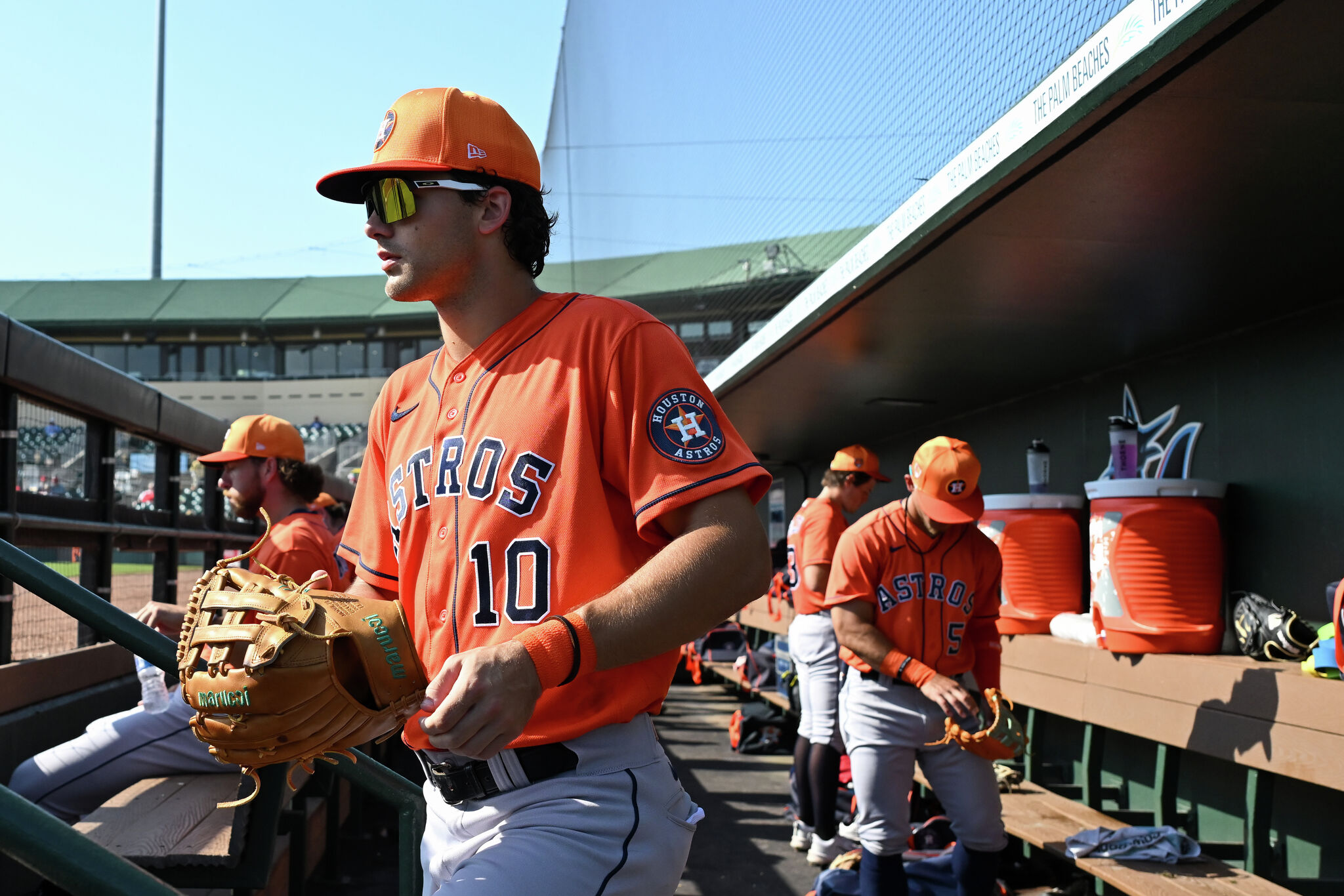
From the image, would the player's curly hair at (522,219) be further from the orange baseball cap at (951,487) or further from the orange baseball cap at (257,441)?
the orange baseball cap at (257,441)

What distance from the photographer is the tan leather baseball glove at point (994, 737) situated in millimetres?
3674

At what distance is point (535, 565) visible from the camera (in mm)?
1512

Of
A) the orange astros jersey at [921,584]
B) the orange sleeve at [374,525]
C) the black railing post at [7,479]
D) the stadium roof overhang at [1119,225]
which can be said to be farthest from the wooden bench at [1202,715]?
the black railing post at [7,479]

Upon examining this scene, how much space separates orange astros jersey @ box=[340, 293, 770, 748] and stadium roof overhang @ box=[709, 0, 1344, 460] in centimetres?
135

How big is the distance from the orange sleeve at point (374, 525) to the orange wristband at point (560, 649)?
1.86 ft

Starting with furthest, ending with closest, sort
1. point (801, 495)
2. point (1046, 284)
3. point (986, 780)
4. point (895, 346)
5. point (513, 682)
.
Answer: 1. point (801, 495)
2. point (895, 346)
3. point (1046, 284)
4. point (986, 780)
5. point (513, 682)

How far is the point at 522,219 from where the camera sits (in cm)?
180

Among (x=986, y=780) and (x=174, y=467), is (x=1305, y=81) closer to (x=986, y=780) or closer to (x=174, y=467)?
(x=986, y=780)

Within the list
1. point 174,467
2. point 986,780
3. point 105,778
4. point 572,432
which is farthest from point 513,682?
point 174,467

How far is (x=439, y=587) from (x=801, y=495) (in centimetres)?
1144

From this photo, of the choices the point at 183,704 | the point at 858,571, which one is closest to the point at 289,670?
the point at 183,704

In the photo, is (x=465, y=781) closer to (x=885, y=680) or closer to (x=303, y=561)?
(x=303, y=561)

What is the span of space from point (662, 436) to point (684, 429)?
33 mm

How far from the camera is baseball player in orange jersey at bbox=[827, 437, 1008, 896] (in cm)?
379
